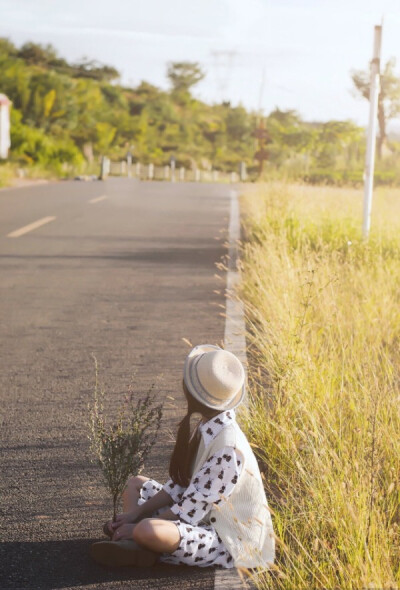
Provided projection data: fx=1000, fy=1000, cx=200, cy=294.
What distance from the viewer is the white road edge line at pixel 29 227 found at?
598 inches

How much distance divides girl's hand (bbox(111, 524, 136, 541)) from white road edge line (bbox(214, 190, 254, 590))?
350 mm

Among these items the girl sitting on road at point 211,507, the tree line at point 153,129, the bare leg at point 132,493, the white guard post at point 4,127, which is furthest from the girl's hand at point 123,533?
the white guard post at point 4,127

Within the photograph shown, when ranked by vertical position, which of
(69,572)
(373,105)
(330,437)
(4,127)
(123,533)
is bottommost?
(69,572)

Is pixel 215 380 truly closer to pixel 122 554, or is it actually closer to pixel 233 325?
pixel 122 554

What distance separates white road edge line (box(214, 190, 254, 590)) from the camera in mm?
3568

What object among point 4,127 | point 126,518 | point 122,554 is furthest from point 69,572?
point 4,127

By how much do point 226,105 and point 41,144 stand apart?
8879 centimetres

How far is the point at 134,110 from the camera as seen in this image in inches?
3492

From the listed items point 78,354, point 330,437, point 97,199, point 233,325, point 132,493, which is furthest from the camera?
point 97,199

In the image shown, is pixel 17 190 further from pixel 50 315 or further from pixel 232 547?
pixel 232 547

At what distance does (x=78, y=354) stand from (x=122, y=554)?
3.58 m

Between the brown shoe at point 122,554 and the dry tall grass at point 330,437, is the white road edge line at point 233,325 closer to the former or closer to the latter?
the dry tall grass at point 330,437

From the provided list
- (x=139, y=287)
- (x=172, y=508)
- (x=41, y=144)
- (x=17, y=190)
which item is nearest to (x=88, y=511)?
(x=172, y=508)

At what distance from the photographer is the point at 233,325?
801cm
